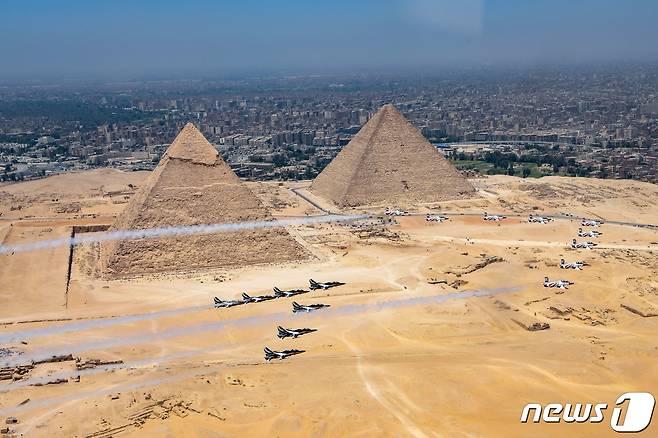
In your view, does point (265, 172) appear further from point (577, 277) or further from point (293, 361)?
point (293, 361)

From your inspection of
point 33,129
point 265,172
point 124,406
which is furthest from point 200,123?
point 124,406

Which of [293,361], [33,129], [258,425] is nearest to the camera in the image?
[258,425]

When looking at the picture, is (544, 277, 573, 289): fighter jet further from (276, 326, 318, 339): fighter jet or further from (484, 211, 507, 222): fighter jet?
(484, 211, 507, 222): fighter jet

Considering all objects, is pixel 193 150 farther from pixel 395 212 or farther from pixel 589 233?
pixel 589 233

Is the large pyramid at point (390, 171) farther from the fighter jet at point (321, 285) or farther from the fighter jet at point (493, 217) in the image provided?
the fighter jet at point (321, 285)

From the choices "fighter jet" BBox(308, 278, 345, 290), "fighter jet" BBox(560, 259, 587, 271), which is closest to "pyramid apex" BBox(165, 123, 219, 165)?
"fighter jet" BBox(308, 278, 345, 290)

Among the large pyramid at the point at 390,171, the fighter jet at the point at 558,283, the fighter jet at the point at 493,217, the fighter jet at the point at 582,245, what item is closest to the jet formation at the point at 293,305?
the fighter jet at the point at 558,283

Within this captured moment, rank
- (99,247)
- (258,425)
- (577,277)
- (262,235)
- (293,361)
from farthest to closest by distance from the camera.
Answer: (99,247), (262,235), (577,277), (293,361), (258,425)
